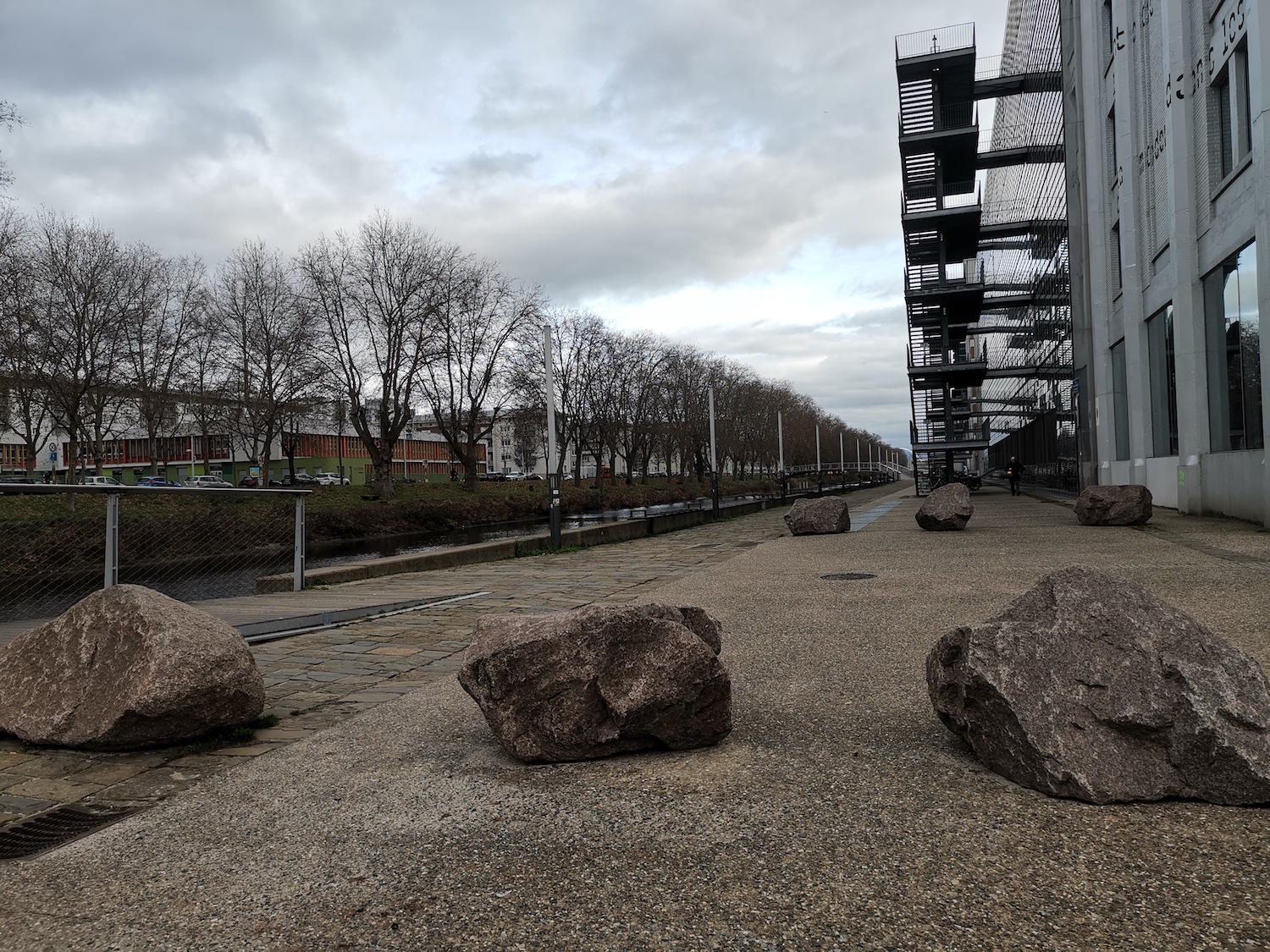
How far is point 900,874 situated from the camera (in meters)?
2.86

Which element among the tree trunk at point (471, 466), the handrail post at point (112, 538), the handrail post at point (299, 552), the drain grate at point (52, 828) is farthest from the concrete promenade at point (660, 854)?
the tree trunk at point (471, 466)

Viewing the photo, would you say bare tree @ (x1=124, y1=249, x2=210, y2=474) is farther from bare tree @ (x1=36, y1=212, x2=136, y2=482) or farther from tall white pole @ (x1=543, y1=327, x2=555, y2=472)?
tall white pole @ (x1=543, y1=327, x2=555, y2=472)

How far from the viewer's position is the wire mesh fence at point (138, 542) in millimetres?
6895

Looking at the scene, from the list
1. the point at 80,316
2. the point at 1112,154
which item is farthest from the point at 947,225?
the point at 80,316

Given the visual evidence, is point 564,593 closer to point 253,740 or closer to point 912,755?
point 253,740

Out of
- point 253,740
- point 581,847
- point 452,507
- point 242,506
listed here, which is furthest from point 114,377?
point 581,847

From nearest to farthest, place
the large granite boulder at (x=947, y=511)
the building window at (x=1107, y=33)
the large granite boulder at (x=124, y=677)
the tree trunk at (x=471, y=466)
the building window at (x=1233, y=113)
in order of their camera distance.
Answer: the large granite boulder at (x=124, y=677) < the building window at (x=1233, y=113) < the large granite boulder at (x=947, y=511) < the building window at (x=1107, y=33) < the tree trunk at (x=471, y=466)

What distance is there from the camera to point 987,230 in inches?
Answer: 1663

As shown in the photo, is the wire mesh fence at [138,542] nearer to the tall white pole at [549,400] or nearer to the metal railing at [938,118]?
the tall white pole at [549,400]

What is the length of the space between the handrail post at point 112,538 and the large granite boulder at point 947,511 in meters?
14.7

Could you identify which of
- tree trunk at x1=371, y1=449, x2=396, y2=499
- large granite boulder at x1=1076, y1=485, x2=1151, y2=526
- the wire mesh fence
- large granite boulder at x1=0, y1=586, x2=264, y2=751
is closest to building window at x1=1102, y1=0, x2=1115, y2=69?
large granite boulder at x1=1076, y1=485, x2=1151, y2=526

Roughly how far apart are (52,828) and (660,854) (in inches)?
97.7

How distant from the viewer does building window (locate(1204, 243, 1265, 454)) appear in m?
15.9

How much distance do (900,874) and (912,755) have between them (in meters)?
1.23
